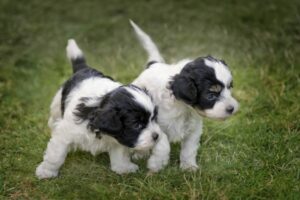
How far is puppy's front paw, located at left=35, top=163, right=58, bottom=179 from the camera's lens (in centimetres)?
562

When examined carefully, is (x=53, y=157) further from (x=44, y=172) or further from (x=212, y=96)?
(x=212, y=96)

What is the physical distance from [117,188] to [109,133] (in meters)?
0.51

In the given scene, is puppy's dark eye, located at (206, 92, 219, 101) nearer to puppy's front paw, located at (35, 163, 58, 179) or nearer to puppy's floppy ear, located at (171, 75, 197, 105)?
puppy's floppy ear, located at (171, 75, 197, 105)

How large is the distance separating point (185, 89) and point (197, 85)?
11 centimetres

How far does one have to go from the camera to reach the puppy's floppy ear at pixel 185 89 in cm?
530

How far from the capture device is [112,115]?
5.10m

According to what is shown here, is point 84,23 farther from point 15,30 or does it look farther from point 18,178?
point 18,178

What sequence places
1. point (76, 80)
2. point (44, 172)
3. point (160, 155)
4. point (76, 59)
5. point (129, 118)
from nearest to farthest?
1. point (129, 118)
2. point (160, 155)
3. point (44, 172)
4. point (76, 80)
5. point (76, 59)

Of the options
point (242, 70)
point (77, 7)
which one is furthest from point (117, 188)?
point (77, 7)

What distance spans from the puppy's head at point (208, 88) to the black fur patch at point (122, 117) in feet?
1.47

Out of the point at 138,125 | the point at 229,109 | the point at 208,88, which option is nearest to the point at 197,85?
the point at 208,88

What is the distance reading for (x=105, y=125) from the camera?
5129 millimetres

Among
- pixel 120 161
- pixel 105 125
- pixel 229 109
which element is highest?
pixel 229 109

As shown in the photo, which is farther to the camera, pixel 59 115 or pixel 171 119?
pixel 59 115
